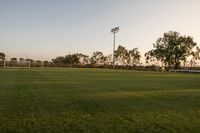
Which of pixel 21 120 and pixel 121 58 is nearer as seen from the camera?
pixel 21 120

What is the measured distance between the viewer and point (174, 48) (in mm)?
76875

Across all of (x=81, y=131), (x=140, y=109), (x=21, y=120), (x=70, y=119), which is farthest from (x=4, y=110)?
(x=140, y=109)

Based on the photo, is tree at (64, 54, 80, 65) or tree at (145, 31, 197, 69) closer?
tree at (145, 31, 197, 69)

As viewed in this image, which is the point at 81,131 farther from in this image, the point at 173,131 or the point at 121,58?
the point at 121,58

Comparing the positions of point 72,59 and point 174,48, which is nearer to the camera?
point 174,48

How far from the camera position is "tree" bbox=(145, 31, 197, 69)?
76.4m

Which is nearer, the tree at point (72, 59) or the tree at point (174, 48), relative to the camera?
the tree at point (174, 48)

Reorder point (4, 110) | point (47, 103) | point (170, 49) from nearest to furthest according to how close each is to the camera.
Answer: point (4, 110) < point (47, 103) < point (170, 49)

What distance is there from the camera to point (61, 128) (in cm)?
566

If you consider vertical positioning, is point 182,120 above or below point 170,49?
below

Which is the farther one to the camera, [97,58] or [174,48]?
[97,58]

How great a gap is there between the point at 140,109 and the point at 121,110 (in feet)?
1.91

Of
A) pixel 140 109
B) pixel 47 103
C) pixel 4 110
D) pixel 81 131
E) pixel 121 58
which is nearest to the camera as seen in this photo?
pixel 81 131

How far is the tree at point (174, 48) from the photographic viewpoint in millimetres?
76438
